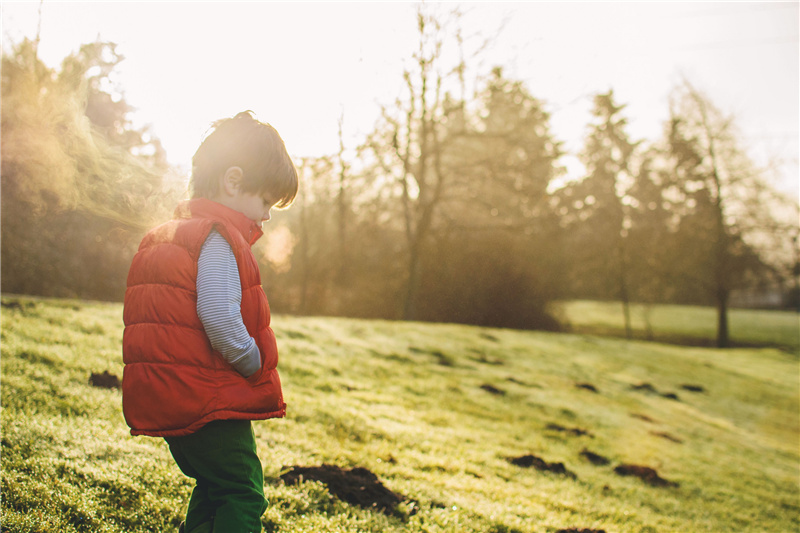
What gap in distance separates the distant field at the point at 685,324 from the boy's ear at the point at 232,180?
27.5 meters

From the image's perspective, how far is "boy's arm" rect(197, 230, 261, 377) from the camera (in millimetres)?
1681

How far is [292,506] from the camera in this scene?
314cm

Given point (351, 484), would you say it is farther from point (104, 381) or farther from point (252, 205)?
point (104, 381)

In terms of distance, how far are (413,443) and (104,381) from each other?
3.06 meters

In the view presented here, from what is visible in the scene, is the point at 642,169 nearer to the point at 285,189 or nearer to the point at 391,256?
the point at 391,256

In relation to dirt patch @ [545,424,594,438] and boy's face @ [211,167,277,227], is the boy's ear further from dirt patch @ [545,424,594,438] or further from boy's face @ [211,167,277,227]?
dirt patch @ [545,424,594,438]

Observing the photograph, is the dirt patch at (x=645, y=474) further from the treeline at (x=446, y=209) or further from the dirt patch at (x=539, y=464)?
the treeline at (x=446, y=209)

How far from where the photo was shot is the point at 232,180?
6.16ft

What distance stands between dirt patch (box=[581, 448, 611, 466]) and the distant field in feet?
70.6

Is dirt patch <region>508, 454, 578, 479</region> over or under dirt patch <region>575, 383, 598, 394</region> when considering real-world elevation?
over

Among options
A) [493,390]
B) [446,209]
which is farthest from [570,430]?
[446,209]

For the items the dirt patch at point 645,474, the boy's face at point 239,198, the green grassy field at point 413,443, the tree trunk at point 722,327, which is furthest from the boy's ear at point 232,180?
the tree trunk at point 722,327

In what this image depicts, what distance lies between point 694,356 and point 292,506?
22625 mm

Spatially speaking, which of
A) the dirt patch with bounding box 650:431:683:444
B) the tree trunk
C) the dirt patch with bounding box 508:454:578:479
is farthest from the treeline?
the dirt patch with bounding box 650:431:683:444
